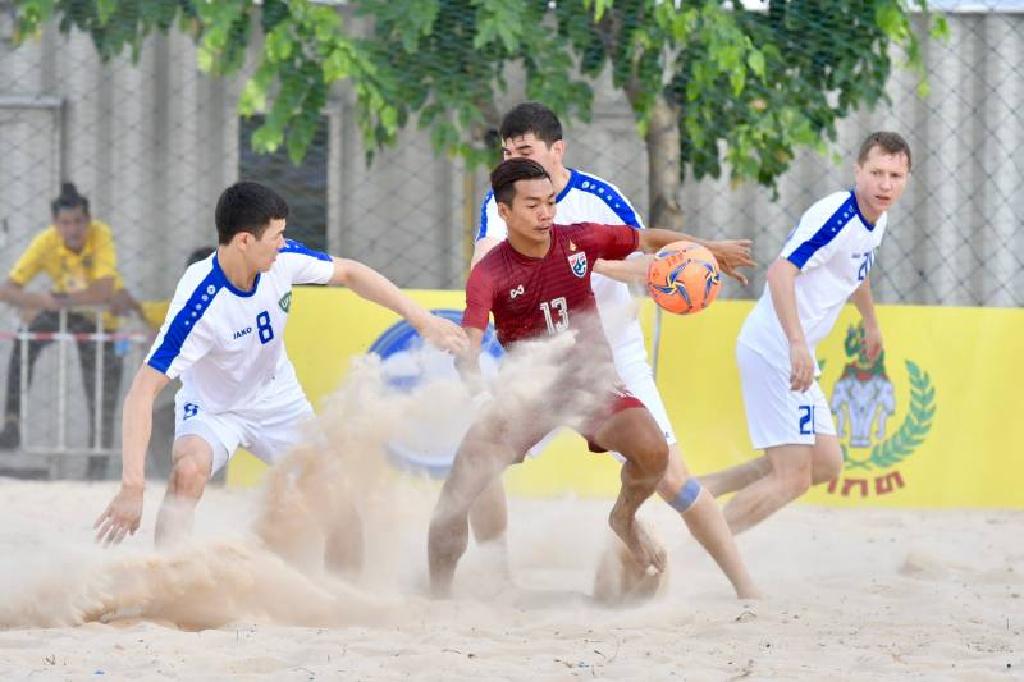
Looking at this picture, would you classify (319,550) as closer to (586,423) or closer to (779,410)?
(586,423)

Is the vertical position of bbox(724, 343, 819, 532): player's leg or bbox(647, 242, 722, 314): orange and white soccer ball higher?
bbox(647, 242, 722, 314): orange and white soccer ball

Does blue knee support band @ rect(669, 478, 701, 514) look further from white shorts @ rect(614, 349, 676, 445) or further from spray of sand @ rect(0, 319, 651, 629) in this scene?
spray of sand @ rect(0, 319, 651, 629)

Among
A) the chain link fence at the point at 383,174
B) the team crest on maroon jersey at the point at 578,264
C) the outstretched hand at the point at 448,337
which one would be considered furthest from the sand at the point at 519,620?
the chain link fence at the point at 383,174

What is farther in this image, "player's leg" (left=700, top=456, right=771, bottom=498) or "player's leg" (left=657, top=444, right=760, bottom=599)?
"player's leg" (left=700, top=456, right=771, bottom=498)

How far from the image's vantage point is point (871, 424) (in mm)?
7680

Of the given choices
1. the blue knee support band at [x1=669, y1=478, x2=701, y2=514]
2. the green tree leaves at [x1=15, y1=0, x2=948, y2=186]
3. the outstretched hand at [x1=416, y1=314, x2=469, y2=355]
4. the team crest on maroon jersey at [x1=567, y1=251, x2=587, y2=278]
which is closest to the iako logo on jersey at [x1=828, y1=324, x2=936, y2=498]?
the green tree leaves at [x1=15, y1=0, x2=948, y2=186]

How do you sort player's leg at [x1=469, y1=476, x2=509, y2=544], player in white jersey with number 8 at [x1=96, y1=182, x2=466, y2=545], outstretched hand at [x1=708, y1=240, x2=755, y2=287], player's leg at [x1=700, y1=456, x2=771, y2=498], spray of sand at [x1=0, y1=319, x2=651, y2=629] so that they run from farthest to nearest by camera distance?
player's leg at [x1=700, y1=456, x2=771, y2=498] → player's leg at [x1=469, y1=476, x2=509, y2=544] → outstretched hand at [x1=708, y1=240, x2=755, y2=287] → player in white jersey with number 8 at [x1=96, y1=182, x2=466, y2=545] → spray of sand at [x1=0, y1=319, x2=651, y2=629]

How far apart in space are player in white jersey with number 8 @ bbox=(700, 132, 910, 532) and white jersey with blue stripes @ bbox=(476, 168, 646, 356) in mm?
595

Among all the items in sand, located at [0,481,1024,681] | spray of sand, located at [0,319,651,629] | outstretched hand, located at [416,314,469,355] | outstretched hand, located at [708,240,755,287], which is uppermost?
outstretched hand, located at [708,240,755,287]

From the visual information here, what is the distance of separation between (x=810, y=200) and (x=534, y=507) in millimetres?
3378

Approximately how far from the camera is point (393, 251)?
9250 millimetres

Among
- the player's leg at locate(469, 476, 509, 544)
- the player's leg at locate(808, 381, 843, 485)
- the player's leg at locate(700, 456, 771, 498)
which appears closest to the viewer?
the player's leg at locate(469, 476, 509, 544)

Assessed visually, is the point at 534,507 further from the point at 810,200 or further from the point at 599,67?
the point at 810,200

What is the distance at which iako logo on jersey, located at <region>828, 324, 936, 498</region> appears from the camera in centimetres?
768
